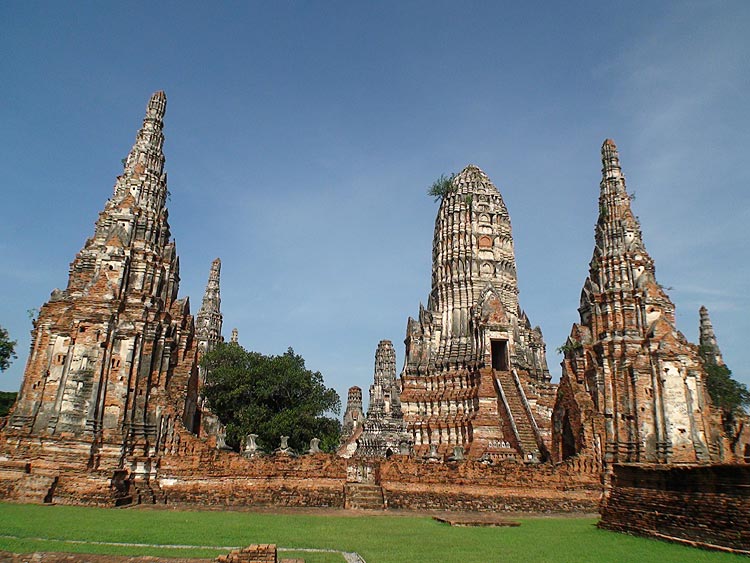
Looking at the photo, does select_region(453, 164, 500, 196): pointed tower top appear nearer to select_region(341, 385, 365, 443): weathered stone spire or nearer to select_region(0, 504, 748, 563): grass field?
select_region(0, 504, 748, 563): grass field

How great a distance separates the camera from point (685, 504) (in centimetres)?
1323

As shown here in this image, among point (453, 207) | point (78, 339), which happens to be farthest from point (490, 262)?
point (78, 339)

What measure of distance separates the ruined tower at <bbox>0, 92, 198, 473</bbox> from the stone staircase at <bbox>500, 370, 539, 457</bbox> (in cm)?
1613

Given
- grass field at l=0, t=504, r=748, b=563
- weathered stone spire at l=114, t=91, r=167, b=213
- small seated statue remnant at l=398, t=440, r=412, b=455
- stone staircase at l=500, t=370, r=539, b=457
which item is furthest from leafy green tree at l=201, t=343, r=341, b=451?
grass field at l=0, t=504, r=748, b=563

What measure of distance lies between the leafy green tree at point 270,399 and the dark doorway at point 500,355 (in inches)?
427

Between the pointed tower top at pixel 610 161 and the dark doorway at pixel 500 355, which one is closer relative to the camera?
the pointed tower top at pixel 610 161

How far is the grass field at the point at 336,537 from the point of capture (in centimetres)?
1125

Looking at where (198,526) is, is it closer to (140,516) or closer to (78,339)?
(140,516)

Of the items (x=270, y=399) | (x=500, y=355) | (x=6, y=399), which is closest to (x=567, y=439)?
(x=500, y=355)

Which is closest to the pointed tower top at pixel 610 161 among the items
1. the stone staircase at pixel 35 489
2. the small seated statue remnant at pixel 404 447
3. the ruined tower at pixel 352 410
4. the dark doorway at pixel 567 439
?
the dark doorway at pixel 567 439

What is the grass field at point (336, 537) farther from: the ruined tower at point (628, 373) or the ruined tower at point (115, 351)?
the ruined tower at point (628, 373)

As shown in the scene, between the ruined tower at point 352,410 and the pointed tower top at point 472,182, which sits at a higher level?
the pointed tower top at point 472,182

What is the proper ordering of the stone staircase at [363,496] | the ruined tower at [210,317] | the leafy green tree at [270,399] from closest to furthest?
the stone staircase at [363,496] → the leafy green tree at [270,399] → the ruined tower at [210,317]

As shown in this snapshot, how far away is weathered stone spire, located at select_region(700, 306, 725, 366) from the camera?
4325 centimetres
